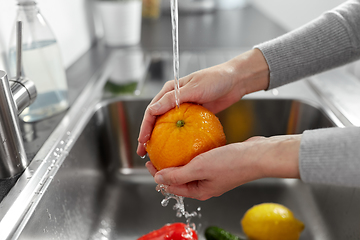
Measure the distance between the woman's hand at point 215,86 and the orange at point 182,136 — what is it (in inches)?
1.3

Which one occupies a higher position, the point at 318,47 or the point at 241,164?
the point at 318,47

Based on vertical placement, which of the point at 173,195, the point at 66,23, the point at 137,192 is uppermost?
the point at 66,23

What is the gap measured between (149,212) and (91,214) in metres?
0.16

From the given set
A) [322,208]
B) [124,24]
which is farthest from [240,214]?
[124,24]

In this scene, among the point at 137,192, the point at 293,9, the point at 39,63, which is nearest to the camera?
the point at 39,63

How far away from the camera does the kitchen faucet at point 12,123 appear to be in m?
0.59

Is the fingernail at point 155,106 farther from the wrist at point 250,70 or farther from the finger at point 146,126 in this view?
the wrist at point 250,70

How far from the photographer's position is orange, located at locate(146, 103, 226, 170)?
0.61 m

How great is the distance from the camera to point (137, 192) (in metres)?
0.98

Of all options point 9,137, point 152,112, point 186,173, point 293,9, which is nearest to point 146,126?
point 152,112

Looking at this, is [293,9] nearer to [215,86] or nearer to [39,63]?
[215,86]

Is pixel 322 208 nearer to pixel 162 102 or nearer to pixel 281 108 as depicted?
pixel 281 108

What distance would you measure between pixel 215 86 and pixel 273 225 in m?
0.37

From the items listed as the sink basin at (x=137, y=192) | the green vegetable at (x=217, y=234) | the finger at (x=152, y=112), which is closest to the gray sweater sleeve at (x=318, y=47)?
the sink basin at (x=137, y=192)
